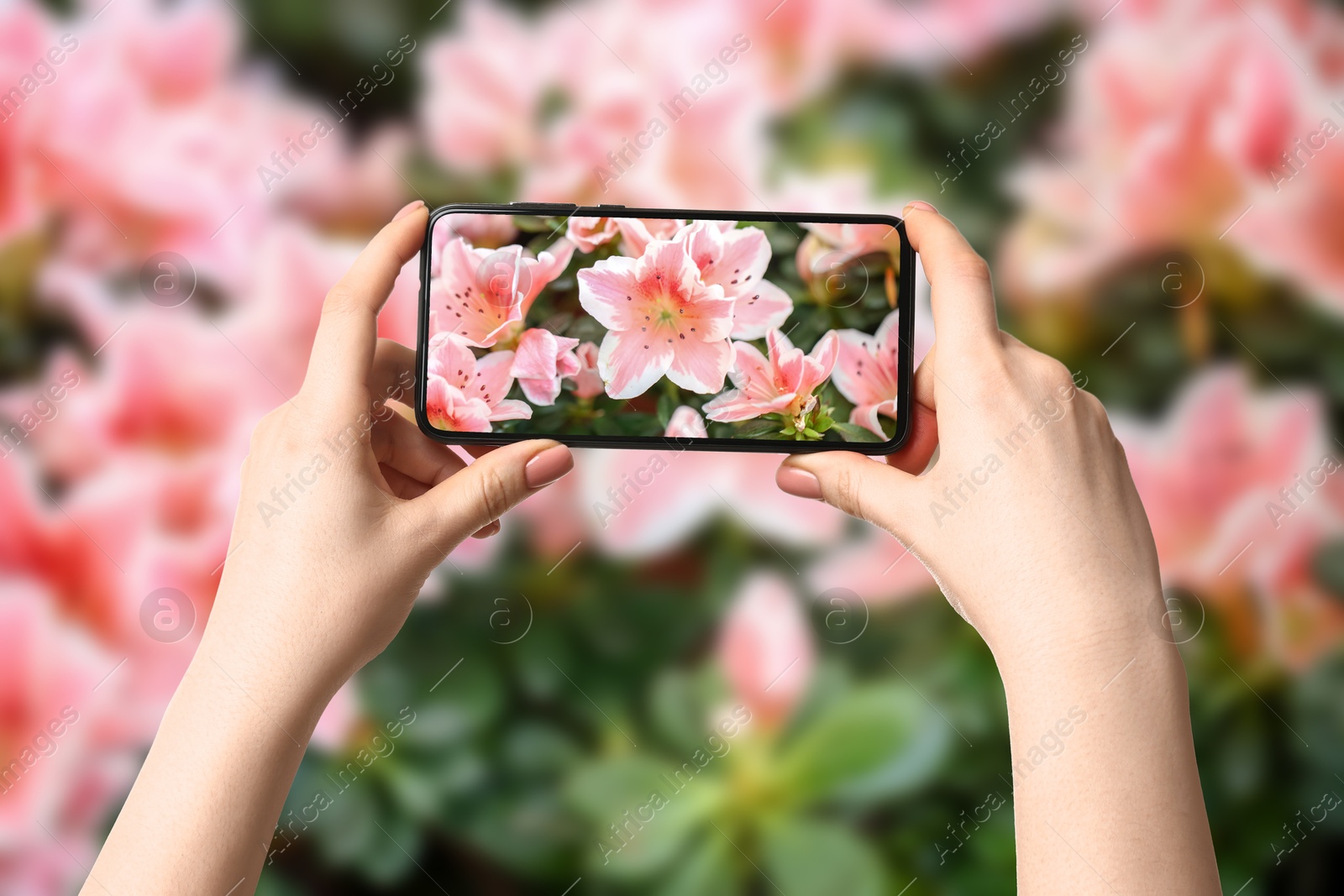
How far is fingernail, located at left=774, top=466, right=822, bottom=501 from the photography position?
1.27 ft

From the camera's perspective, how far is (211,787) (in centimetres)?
32

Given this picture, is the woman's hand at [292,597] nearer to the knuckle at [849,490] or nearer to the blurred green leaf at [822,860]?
the knuckle at [849,490]

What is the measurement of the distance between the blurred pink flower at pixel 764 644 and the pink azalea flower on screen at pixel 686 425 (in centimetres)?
15

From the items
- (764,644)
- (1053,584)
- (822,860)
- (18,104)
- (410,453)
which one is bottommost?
(822,860)

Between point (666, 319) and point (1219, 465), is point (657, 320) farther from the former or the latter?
point (1219, 465)

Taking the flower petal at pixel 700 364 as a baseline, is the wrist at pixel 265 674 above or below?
above

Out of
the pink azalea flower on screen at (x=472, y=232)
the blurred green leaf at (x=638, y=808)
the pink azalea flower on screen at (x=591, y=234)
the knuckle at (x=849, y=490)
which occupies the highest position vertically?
the pink azalea flower on screen at (x=472, y=232)

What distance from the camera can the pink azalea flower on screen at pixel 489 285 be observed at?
15.3 inches

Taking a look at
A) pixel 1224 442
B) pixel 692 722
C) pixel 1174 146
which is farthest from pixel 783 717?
pixel 1174 146

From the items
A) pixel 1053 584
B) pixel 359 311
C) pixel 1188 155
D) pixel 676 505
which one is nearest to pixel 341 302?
pixel 359 311

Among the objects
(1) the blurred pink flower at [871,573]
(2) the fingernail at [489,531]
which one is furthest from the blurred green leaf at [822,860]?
(2) the fingernail at [489,531]

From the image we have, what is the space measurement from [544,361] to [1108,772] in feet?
0.91

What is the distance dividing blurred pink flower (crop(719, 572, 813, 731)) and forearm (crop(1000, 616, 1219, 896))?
0.19 meters

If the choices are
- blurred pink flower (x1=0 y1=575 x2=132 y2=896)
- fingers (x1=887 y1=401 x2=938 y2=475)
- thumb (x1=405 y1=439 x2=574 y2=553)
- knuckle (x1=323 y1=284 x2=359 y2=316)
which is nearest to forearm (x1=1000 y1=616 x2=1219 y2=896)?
fingers (x1=887 y1=401 x2=938 y2=475)
